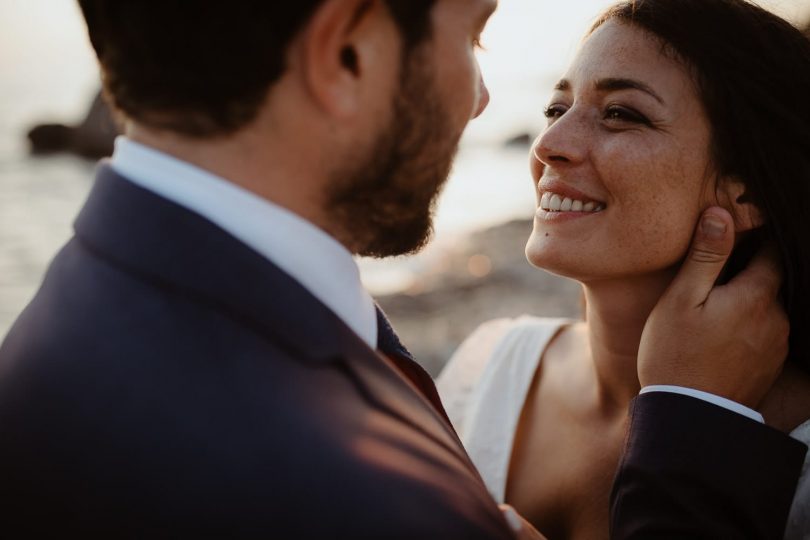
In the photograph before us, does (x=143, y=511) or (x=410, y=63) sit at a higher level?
(x=410, y=63)

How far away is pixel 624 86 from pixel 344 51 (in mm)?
1259

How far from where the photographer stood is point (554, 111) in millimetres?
2551

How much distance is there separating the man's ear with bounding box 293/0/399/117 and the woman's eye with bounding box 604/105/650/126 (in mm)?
1170

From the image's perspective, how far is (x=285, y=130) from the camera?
1.33 meters

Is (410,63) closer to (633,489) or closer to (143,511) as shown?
(143,511)

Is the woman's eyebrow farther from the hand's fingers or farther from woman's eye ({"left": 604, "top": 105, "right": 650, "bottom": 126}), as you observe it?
the hand's fingers

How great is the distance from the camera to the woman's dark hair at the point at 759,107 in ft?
7.34

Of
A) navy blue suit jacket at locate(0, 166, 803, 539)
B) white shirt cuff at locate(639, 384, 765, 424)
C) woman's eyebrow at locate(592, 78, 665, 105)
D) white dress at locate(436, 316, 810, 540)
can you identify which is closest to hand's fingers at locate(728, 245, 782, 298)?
white shirt cuff at locate(639, 384, 765, 424)

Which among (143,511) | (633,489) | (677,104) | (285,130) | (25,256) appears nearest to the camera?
(143,511)

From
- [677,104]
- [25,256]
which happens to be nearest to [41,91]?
[25,256]

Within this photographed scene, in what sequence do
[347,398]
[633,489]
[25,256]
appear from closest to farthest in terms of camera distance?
[347,398]
[633,489]
[25,256]

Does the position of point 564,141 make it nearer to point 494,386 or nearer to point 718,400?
point 718,400

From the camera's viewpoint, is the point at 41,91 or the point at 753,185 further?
the point at 41,91

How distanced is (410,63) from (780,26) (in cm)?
156
